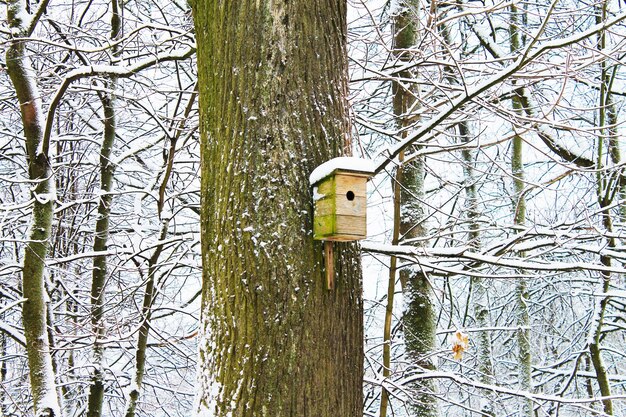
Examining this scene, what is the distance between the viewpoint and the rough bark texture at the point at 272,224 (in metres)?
1.77

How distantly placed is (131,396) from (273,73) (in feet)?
12.7

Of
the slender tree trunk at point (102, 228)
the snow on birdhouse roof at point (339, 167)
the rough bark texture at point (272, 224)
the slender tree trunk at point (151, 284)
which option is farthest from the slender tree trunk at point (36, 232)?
the snow on birdhouse roof at point (339, 167)

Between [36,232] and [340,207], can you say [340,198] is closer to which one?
[340,207]

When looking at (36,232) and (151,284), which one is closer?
(36,232)

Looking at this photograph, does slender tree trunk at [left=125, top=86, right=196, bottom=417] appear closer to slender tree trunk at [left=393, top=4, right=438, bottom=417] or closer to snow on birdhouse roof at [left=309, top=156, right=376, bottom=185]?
slender tree trunk at [left=393, top=4, right=438, bottom=417]

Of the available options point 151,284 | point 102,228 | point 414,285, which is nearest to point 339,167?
point 151,284

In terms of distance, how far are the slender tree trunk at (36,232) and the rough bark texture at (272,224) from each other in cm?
262

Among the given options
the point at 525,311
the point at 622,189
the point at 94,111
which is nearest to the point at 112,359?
the point at 94,111

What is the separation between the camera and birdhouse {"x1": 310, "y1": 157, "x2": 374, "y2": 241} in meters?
1.79

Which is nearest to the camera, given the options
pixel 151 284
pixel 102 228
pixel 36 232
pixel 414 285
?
pixel 36 232

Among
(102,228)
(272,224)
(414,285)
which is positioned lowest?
(414,285)

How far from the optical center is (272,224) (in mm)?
1836

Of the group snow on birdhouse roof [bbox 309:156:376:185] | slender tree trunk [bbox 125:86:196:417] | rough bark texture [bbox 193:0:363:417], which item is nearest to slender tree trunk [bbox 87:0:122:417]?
slender tree trunk [bbox 125:86:196:417]

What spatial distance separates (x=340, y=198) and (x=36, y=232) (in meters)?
3.21
